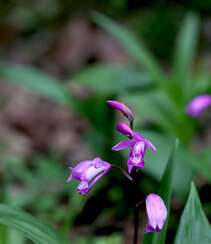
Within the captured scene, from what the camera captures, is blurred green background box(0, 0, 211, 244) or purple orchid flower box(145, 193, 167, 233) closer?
purple orchid flower box(145, 193, 167, 233)

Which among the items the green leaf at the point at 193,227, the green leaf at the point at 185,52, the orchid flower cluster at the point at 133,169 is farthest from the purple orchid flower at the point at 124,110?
the green leaf at the point at 185,52

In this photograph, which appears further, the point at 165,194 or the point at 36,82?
the point at 36,82

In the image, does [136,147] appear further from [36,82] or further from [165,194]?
[36,82]

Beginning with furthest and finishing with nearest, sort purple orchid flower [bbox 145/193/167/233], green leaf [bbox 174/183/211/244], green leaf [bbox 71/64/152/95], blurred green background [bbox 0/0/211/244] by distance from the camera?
1. green leaf [bbox 71/64/152/95]
2. blurred green background [bbox 0/0/211/244]
3. green leaf [bbox 174/183/211/244]
4. purple orchid flower [bbox 145/193/167/233]

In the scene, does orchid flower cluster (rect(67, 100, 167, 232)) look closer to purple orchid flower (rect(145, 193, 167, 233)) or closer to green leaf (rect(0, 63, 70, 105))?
purple orchid flower (rect(145, 193, 167, 233))

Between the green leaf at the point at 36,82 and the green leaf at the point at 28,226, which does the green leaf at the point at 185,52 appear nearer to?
the green leaf at the point at 36,82

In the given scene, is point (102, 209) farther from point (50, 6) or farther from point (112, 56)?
point (50, 6)

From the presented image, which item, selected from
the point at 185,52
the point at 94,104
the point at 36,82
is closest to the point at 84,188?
the point at 94,104

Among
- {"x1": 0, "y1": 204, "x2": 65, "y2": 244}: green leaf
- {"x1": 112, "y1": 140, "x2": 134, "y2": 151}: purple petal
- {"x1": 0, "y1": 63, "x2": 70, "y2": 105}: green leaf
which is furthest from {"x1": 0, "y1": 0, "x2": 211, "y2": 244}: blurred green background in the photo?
{"x1": 112, "y1": 140, "x2": 134, "y2": 151}: purple petal
